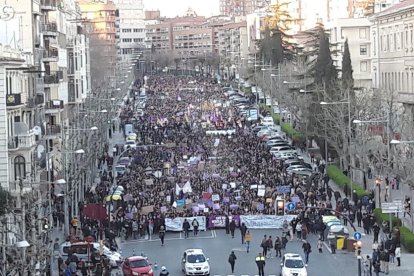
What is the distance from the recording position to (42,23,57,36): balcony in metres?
73.5

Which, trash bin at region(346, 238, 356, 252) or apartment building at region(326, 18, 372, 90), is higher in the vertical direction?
apartment building at region(326, 18, 372, 90)

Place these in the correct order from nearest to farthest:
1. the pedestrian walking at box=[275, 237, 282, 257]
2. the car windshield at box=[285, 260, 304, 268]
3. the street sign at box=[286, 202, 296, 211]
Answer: the car windshield at box=[285, 260, 304, 268], the pedestrian walking at box=[275, 237, 282, 257], the street sign at box=[286, 202, 296, 211]

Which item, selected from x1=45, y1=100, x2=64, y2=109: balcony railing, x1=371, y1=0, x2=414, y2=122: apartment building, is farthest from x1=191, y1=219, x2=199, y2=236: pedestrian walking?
x1=371, y1=0, x2=414, y2=122: apartment building

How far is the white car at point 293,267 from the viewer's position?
39.1 metres

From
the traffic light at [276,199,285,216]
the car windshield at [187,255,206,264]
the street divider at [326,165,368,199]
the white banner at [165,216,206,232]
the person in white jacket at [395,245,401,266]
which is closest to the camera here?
the car windshield at [187,255,206,264]

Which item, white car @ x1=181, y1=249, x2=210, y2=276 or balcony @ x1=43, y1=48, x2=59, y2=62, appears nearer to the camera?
white car @ x1=181, y1=249, x2=210, y2=276

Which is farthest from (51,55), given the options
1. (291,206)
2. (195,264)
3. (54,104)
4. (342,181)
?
(195,264)

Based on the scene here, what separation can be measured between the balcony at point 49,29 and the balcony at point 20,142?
74.4ft

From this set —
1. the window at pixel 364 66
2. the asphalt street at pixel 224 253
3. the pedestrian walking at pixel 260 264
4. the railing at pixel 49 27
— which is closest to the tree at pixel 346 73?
the railing at pixel 49 27

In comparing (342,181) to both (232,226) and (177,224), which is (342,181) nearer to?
(177,224)

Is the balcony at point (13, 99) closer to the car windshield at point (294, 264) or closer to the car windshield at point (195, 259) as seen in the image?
the car windshield at point (195, 259)

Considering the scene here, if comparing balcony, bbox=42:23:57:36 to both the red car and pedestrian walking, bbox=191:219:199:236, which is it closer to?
pedestrian walking, bbox=191:219:199:236

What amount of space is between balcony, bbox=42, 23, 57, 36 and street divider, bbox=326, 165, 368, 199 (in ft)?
64.8

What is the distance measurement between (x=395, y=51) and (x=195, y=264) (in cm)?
4720
